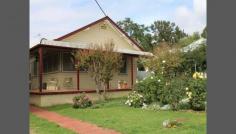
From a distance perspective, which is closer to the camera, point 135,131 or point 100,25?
point 135,131

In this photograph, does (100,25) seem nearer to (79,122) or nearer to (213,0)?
Result: (79,122)

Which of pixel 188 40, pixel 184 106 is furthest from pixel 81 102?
pixel 188 40

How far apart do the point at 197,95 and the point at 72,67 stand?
10351 millimetres

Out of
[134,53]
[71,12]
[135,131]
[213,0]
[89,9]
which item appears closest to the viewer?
[213,0]

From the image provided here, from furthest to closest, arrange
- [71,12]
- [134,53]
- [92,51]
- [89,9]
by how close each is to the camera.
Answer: [71,12] → [89,9] → [134,53] → [92,51]

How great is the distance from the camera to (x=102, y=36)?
79.3ft

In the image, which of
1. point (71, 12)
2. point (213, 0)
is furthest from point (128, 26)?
point (213, 0)

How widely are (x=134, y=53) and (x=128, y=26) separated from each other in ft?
134

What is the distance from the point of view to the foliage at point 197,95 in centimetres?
1337

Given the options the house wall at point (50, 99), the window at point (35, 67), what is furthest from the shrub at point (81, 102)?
the window at point (35, 67)

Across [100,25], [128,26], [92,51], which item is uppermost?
[128,26]

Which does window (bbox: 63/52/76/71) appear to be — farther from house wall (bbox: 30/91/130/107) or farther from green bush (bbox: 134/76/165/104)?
green bush (bbox: 134/76/165/104)

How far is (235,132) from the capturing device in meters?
2.00

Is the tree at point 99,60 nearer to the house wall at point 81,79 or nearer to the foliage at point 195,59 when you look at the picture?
the house wall at point 81,79
